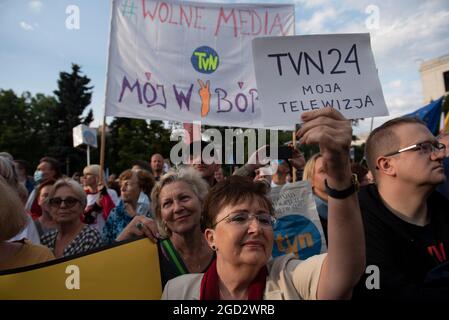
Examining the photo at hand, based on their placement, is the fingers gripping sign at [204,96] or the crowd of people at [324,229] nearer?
the crowd of people at [324,229]

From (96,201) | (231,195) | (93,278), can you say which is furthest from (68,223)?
(96,201)

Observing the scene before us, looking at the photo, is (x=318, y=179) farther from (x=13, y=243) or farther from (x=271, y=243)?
(x=13, y=243)

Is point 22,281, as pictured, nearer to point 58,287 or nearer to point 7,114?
point 58,287

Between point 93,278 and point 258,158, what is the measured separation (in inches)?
60.9

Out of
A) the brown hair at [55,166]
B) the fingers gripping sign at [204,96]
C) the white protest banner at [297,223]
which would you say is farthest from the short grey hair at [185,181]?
the brown hair at [55,166]

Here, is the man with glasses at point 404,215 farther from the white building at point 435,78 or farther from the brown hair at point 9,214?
the white building at point 435,78

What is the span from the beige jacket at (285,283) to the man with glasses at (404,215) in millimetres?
242

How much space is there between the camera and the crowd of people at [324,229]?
4.07 feet

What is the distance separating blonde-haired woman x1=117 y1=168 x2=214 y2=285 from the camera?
75.9 inches

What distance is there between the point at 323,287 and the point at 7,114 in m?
51.8

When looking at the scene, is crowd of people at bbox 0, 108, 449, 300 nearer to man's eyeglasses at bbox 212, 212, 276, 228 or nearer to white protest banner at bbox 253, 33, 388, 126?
man's eyeglasses at bbox 212, 212, 276, 228

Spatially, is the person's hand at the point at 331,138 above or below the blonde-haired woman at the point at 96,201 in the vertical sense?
below

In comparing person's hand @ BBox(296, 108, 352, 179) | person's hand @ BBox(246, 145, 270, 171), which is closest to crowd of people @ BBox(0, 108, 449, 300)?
person's hand @ BBox(296, 108, 352, 179)

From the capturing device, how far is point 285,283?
4.63 ft
